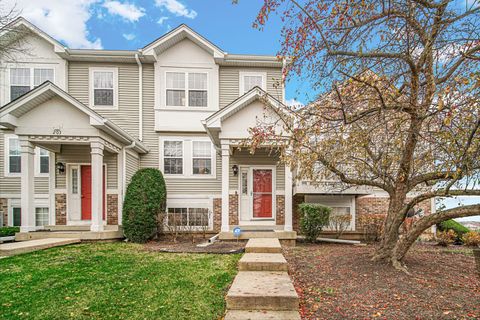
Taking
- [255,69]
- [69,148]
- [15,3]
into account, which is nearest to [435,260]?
[255,69]

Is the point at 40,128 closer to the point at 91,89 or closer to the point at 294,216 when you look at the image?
the point at 91,89

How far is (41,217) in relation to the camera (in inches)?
478

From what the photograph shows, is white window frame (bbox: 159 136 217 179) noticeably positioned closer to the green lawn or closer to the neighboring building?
the neighboring building

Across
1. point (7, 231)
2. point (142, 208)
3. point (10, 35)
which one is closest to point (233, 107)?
point (142, 208)

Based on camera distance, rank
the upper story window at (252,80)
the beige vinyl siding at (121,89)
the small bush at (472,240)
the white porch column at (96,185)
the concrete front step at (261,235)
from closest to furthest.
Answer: the small bush at (472,240) → the concrete front step at (261,235) → the white porch column at (96,185) → the beige vinyl siding at (121,89) → the upper story window at (252,80)

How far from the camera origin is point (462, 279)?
Answer: 4.98 metres

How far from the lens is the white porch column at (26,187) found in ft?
31.3

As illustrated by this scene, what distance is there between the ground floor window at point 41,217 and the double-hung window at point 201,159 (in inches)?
238

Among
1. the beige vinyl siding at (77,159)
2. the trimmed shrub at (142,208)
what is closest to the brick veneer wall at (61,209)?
the beige vinyl siding at (77,159)

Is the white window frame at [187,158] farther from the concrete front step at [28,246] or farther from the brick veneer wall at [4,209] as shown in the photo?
the brick veneer wall at [4,209]

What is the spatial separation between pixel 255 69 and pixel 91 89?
6.60 metres

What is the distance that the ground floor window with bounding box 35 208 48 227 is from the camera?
12109 mm

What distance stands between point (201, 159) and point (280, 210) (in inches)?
146

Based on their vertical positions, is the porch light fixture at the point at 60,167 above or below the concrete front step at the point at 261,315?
above
